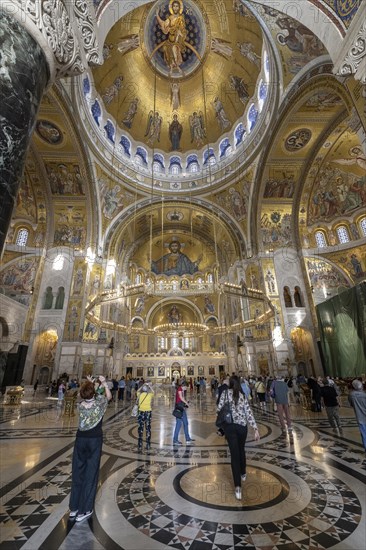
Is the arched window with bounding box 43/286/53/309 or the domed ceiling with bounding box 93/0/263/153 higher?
the domed ceiling with bounding box 93/0/263/153

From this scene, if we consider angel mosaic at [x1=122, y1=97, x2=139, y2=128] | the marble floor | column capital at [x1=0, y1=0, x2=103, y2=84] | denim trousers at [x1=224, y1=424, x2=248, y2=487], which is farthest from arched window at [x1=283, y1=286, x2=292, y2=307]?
angel mosaic at [x1=122, y1=97, x2=139, y2=128]

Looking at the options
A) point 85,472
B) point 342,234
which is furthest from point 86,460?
point 342,234

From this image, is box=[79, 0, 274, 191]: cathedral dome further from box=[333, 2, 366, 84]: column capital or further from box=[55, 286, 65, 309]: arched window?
box=[55, 286, 65, 309]: arched window

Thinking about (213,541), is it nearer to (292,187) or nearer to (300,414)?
(300,414)

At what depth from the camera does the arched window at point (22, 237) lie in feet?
58.2

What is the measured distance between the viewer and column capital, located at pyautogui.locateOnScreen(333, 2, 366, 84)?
16.3ft

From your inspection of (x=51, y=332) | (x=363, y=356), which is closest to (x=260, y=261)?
(x=363, y=356)

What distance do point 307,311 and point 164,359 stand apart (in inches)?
568

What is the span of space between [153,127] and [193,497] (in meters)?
24.5

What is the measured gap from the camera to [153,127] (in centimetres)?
2177

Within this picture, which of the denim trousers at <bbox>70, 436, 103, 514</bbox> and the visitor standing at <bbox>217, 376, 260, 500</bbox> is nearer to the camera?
the denim trousers at <bbox>70, 436, 103, 514</bbox>

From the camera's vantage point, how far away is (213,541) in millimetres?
2143

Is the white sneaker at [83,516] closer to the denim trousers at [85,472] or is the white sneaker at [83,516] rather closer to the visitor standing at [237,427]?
the denim trousers at [85,472]

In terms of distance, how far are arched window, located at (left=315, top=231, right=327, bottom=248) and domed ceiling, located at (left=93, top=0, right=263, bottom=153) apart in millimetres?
10470
